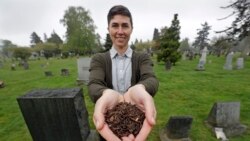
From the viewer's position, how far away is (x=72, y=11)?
47.9m

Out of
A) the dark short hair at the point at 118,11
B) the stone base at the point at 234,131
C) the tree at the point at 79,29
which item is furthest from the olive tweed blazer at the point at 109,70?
the tree at the point at 79,29

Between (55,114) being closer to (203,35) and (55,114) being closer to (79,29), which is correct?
(79,29)

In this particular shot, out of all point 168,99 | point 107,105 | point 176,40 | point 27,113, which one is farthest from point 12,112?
point 176,40

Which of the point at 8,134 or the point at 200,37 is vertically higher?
the point at 200,37

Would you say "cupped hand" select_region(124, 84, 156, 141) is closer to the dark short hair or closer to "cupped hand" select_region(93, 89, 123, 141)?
"cupped hand" select_region(93, 89, 123, 141)

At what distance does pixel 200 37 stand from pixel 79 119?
88.4 meters

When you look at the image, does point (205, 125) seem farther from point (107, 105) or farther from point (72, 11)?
point (72, 11)

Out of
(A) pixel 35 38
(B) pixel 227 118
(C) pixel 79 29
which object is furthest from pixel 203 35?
(B) pixel 227 118

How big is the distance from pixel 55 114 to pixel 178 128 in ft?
11.0

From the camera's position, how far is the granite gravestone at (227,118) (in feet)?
19.4

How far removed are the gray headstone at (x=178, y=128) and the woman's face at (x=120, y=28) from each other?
4.07 meters

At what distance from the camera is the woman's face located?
177cm

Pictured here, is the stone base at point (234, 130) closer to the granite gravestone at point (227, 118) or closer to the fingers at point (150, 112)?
the granite gravestone at point (227, 118)

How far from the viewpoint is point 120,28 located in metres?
1.78
